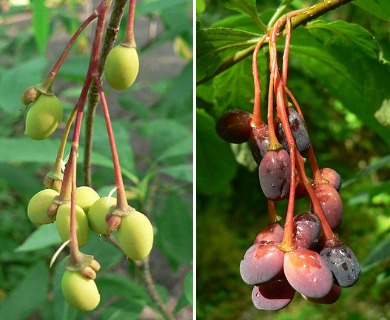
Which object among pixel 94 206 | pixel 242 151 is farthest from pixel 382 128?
pixel 94 206

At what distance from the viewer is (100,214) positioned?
0.39m

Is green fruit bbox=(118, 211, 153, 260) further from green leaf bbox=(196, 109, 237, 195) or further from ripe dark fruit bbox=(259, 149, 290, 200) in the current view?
green leaf bbox=(196, 109, 237, 195)

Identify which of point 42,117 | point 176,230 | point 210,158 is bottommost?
point 176,230

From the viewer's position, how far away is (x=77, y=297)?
1.24 ft

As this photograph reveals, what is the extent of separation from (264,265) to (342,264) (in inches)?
1.6

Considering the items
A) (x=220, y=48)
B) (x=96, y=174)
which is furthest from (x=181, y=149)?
(x=220, y=48)

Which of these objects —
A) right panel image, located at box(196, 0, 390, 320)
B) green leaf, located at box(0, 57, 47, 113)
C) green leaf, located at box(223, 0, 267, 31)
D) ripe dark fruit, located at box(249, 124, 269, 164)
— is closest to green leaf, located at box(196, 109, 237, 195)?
right panel image, located at box(196, 0, 390, 320)

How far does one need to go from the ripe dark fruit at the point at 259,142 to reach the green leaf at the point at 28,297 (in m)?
0.57

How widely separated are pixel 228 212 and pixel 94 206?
99.9 inches

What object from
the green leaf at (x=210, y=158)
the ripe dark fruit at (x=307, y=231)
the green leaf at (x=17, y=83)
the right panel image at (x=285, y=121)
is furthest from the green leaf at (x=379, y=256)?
the green leaf at (x=17, y=83)

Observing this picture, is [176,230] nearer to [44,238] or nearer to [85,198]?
[44,238]

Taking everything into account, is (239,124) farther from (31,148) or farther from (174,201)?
(174,201)

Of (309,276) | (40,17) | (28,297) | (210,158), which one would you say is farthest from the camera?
(40,17)

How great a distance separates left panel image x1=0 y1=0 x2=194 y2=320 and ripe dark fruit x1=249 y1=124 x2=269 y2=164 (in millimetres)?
76
